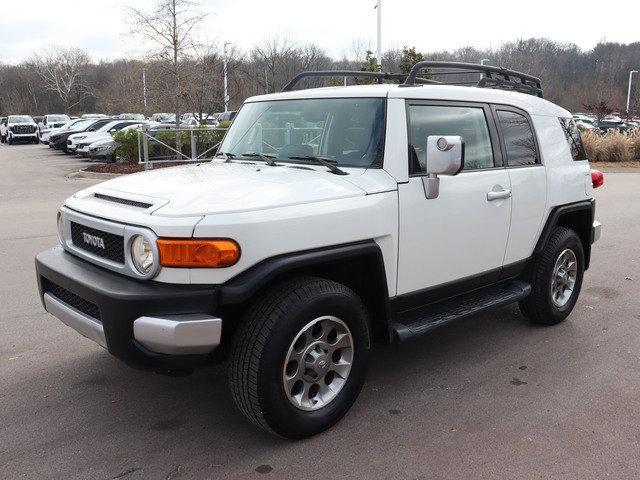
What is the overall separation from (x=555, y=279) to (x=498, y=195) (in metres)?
1.32

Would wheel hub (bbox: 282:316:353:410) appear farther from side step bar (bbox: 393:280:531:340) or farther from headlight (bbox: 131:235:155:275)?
headlight (bbox: 131:235:155:275)

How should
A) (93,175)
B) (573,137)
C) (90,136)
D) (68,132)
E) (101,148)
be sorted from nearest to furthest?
(573,137)
(93,175)
(101,148)
(90,136)
(68,132)

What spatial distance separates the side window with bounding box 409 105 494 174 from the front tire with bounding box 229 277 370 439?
3.46 feet

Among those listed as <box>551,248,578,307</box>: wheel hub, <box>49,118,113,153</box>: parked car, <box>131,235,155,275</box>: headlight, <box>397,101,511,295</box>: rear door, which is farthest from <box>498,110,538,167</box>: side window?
<box>49,118,113,153</box>: parked car

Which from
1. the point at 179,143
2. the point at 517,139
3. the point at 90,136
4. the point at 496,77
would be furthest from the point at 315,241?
the point at 90,136

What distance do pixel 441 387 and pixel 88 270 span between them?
7.62 feet

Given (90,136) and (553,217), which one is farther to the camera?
(90,136)

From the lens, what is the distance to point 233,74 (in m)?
29.6

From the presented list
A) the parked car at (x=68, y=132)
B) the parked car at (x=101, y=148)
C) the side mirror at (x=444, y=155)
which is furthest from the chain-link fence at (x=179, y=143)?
the side mirror at (x=444, y=155)

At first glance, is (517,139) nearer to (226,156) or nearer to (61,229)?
(226,156)

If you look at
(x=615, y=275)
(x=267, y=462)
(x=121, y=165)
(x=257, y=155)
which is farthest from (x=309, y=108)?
(x=121, y=165)

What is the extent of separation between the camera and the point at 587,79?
232ft

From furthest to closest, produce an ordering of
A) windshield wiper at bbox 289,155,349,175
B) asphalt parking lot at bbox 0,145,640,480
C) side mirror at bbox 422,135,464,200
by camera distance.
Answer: windshield wiper at bbox 289,155,349,175
side mirror at bbox 422,135,464,200
asphalt parking lot at bbox 0,145,640,480

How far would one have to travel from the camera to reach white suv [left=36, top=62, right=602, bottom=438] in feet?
9.63
